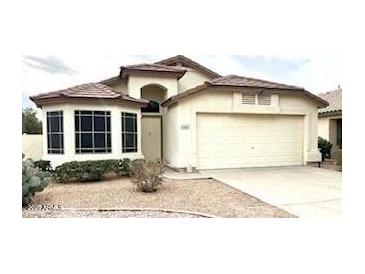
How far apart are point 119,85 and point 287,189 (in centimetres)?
942

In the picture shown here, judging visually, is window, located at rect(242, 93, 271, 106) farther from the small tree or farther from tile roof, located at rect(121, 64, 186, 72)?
the small tree

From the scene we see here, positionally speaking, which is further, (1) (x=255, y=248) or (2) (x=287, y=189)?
(2) (x=287, y=189)

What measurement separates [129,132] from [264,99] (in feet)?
20.2

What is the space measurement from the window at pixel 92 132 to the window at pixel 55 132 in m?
0.62

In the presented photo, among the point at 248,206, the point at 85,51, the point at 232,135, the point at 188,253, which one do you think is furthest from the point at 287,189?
the point at 85,51

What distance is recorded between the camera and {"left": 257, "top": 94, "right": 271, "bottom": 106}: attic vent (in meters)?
12.7

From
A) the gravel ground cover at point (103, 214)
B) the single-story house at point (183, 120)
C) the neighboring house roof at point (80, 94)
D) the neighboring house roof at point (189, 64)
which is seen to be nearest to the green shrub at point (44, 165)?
the single-story house at point (183, 120)

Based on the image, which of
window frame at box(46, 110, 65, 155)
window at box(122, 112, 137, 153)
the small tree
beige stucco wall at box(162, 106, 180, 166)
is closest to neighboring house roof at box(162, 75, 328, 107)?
beige stucco wall at box(162, 106, 180, 166)

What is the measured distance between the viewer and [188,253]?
4.72 m

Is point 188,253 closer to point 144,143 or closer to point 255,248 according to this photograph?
point 255,248

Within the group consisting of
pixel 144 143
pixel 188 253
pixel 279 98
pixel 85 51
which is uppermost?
pixel 85 51

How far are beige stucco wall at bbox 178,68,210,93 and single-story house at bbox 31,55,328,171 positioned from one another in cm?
6

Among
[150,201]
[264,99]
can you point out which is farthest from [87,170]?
[264,99]

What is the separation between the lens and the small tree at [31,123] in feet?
31.5
